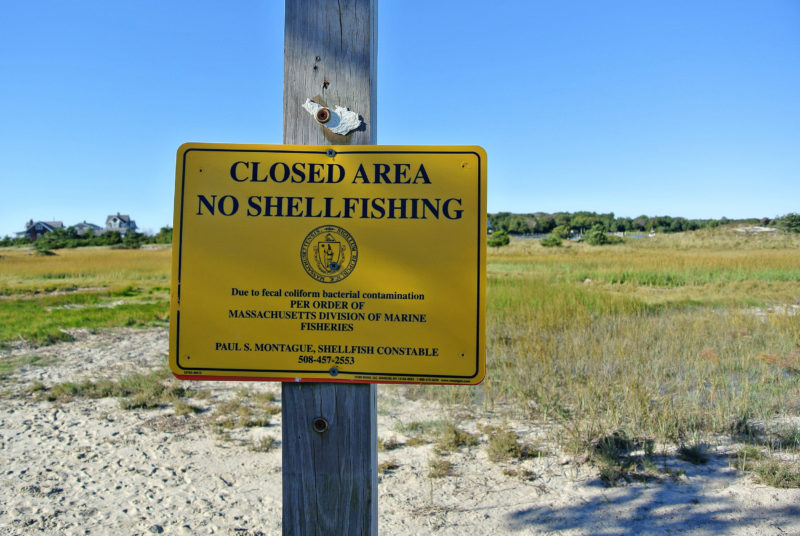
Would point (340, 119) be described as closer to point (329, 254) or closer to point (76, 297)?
point (329, 254)

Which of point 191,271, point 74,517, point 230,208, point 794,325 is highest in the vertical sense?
point 230,208

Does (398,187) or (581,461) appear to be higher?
(398,187)

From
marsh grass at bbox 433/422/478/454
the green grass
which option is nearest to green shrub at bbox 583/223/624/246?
the green grass

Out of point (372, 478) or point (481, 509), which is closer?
point (372, 478)

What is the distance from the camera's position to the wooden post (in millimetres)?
1579

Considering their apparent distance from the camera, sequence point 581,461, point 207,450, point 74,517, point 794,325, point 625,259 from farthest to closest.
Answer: point 625,259, point 794,325, point 207,450, point 581,461, point 74,517

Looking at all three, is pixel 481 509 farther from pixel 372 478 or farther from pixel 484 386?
pixel 484 386

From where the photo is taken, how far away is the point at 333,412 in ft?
5.18

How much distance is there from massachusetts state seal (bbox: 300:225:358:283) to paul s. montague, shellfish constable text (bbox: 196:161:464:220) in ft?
0.18

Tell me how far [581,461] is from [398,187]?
3.22 metres

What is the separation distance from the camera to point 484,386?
5637 mm

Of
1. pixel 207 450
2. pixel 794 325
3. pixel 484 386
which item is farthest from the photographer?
pixel 794 325

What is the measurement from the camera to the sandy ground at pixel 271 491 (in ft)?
10.2

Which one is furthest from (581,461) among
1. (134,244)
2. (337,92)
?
(134,244)
